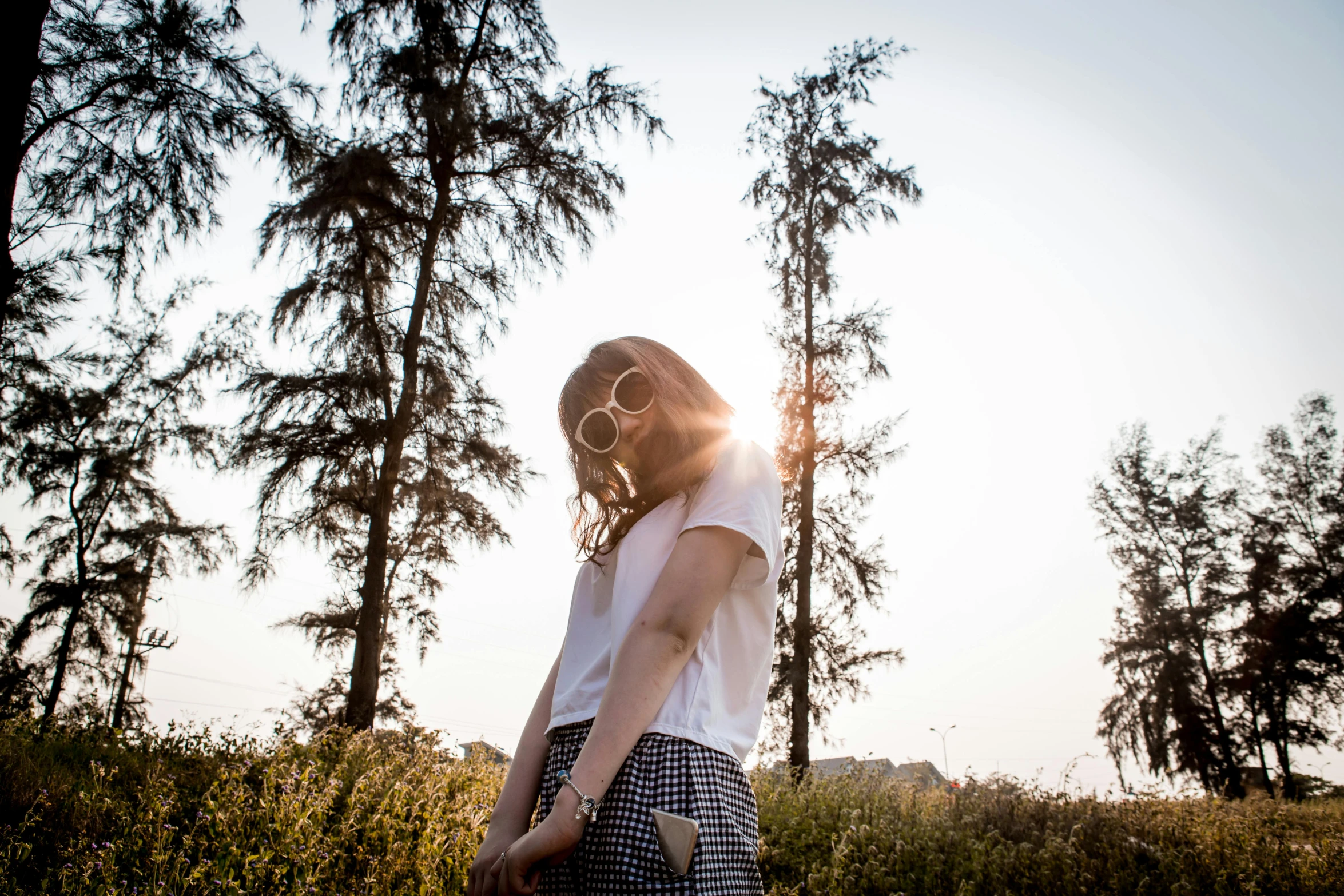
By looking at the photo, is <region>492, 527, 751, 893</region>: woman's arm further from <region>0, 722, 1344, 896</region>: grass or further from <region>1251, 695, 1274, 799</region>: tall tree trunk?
<region>1251, 695, 1274, 799</region>: tall tree trunk

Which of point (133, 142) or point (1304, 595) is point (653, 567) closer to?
point (133, 142)

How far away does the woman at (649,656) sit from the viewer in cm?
113

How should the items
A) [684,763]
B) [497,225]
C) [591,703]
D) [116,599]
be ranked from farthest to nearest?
[116,599] < [497,225] < [591,703] < [684,763]

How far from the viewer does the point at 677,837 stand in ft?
3.60

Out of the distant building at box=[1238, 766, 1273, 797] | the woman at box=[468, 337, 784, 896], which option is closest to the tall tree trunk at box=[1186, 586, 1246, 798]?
the distant building at box=[1238, 766, 1273, 797]

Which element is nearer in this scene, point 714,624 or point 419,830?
point 714,624

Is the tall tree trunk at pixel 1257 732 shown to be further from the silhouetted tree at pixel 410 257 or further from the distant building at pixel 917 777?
the silhouetted tree at pixel 410 257

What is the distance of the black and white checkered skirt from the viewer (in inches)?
42.9

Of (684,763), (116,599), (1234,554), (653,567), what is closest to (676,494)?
(653,567)

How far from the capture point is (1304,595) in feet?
67.0

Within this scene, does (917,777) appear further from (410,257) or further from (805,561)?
(410,257)

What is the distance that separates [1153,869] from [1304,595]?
20.7 metres

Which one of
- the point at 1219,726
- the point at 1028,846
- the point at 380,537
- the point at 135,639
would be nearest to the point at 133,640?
the point at 135,639

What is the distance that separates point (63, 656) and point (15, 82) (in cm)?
1628
